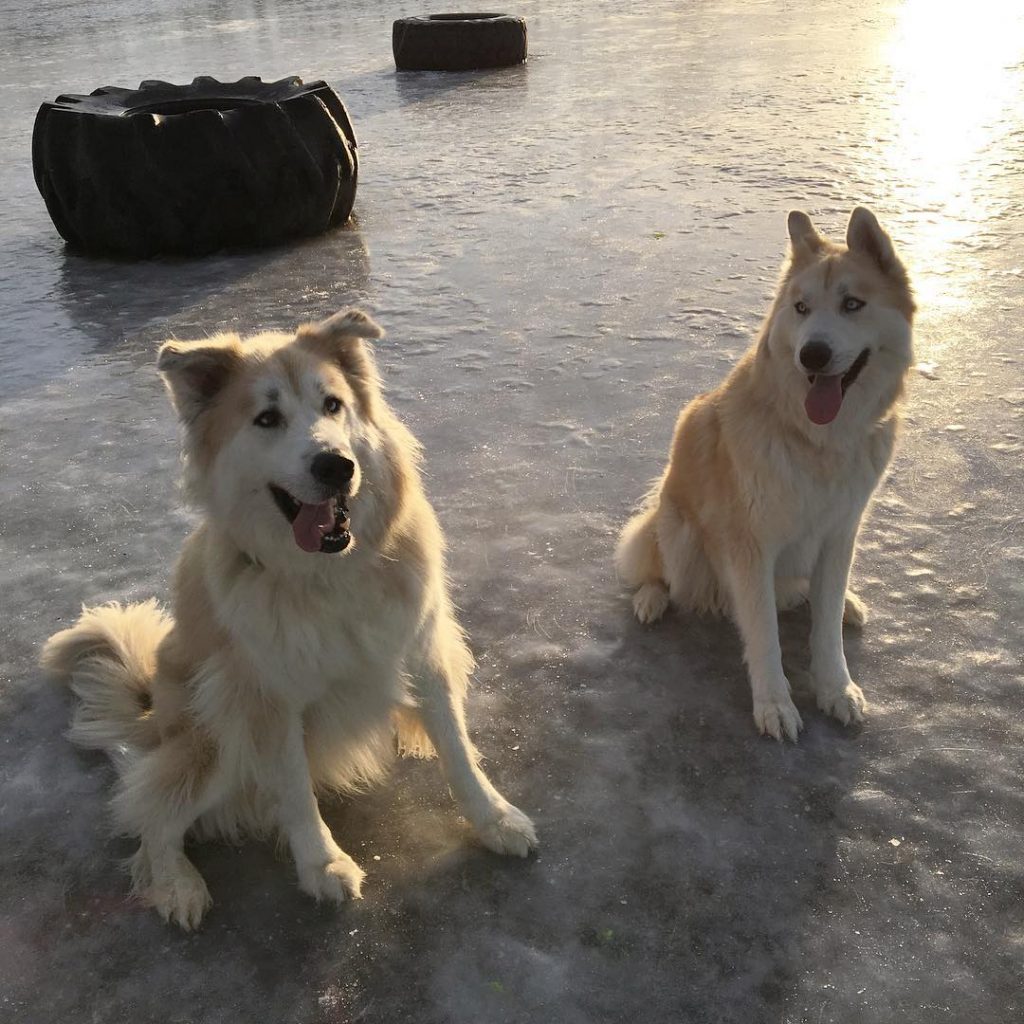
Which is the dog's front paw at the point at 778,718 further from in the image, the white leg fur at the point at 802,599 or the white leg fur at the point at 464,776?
the white leg fur at the point at 464,776

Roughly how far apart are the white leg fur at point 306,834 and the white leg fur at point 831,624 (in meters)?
1.41

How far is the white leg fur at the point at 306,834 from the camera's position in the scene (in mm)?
2250

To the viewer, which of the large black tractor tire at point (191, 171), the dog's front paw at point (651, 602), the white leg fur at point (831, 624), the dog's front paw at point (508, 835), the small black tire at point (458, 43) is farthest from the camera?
the small black tire at point (458, 43)

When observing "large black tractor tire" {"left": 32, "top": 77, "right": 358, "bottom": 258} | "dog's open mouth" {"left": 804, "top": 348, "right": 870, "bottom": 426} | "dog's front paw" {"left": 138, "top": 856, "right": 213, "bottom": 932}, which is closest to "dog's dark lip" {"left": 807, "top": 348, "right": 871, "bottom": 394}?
"dog's open mouth" {"left": 804, "top": 348, "right": 870, "bottom": 426}

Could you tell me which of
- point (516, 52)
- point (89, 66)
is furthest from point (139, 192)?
point (89, 66)

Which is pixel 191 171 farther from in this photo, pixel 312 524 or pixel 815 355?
pixel 815 355

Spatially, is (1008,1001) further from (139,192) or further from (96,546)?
(139,192)

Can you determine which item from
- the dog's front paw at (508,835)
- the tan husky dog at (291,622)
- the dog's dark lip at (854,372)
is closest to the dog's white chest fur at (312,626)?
the tan husky dog at (291,622)

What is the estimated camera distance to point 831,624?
2.83 m

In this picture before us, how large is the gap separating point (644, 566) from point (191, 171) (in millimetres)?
4818

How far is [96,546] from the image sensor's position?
3656 mm

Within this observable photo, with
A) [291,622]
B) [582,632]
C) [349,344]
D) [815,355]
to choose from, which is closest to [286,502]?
[291,622]

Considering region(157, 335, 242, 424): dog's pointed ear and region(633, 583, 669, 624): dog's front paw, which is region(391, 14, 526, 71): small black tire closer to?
region(633, 583, 669, 624): dog's front paw

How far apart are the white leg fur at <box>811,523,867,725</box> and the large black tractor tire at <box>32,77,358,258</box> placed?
16.8 ft
